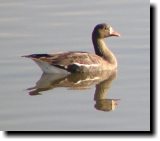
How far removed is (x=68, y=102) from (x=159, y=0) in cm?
109

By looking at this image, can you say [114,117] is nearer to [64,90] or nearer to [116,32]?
[64,90]

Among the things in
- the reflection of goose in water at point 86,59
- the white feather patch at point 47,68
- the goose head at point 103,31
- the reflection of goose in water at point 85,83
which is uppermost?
the goose head at point 103,31

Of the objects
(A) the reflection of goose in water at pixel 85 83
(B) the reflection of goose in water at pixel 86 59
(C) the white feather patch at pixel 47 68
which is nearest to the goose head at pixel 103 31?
(B) the reflection of goose in water at pixel 86 59

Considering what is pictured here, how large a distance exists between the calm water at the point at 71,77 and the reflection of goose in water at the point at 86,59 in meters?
0.07

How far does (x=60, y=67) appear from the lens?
7.68m

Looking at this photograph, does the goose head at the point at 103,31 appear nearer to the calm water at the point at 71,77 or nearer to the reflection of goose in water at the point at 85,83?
the calm water at the point at 71,77

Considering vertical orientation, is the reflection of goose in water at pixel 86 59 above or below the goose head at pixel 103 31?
below

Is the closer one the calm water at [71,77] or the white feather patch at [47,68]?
the calm water at [71,77]

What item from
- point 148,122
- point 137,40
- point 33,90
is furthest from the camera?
point 137,40

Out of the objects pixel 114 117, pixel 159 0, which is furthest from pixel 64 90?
pixel 159 0

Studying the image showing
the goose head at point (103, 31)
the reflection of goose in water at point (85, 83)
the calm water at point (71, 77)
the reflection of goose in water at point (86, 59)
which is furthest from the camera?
the goose head at point (103, 31)

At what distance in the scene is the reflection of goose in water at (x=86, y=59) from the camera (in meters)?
7.62

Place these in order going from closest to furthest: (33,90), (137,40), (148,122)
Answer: (148,122) → (33,90) → (137,40)

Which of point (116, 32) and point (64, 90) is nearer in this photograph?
point (64, 90)
